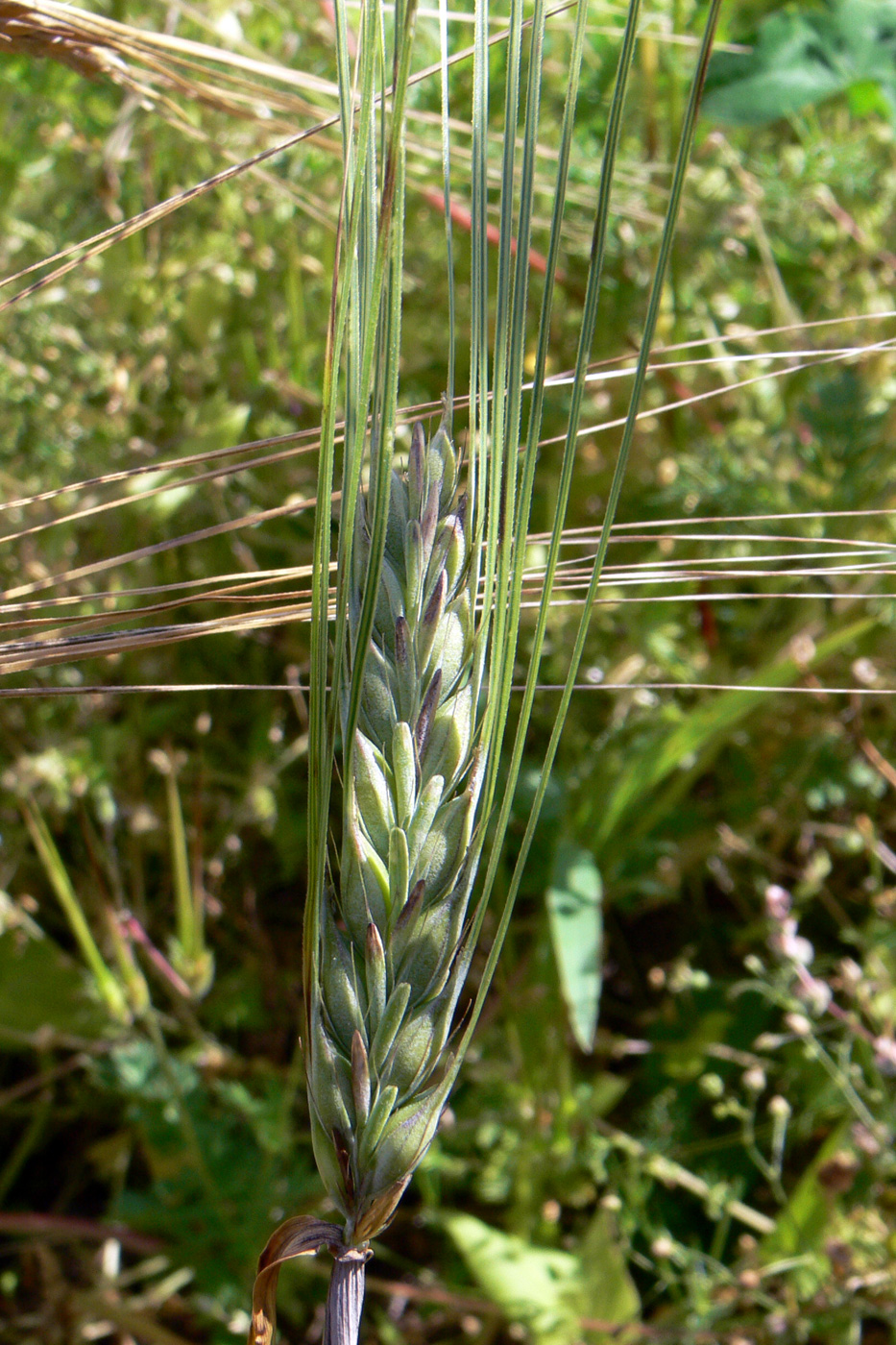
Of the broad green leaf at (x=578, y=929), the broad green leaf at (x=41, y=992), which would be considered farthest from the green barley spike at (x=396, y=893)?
the broad green leaf at (x=41, y=992)

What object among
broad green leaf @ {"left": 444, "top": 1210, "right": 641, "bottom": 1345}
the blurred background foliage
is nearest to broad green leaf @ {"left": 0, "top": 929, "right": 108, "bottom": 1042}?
the blurred background foliage

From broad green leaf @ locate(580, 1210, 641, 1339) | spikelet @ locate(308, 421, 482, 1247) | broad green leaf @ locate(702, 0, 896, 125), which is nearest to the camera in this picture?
spikelet @ locate(308, 421, 482, 1247)

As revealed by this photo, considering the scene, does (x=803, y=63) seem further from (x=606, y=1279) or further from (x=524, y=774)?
(x=606, y=1279)

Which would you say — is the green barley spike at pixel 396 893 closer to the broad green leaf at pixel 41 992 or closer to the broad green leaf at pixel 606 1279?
the broad green leaf at pixel 606 1279

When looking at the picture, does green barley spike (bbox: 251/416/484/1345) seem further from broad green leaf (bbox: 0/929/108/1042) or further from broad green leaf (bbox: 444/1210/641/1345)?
broad green leaf (bbox: 0/929/108/1042)

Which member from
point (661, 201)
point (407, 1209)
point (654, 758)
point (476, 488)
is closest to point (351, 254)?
point (476, 488)

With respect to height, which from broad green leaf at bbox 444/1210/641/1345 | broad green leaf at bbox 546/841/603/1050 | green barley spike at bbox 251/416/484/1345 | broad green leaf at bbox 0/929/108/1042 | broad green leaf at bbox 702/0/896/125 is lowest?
broad green leaf at bbox 444/1210/641/1345

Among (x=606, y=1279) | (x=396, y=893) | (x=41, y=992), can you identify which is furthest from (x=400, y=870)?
(x=41, y=992)
